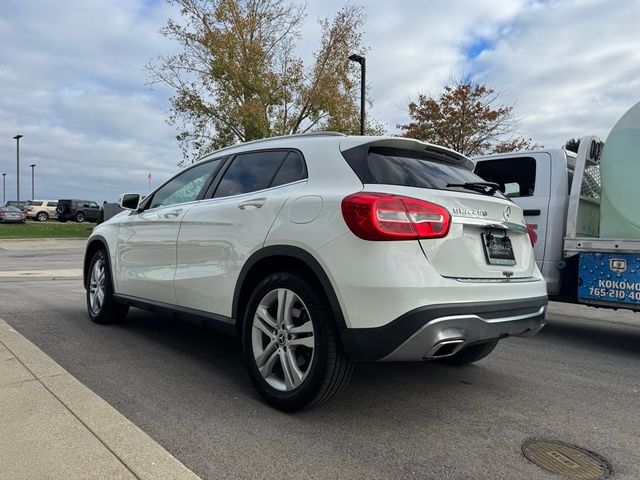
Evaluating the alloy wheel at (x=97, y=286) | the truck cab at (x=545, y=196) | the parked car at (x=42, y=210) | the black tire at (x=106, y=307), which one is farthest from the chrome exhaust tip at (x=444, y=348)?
the parked car at (x=42, y=210)

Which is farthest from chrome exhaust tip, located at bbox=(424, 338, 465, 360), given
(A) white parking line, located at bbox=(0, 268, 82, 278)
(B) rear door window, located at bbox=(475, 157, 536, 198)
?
(A) white parking line, located at bbox=(0, 268, 82, 278)

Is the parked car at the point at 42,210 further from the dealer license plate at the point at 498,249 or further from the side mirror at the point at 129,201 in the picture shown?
the dealer license plate at the point at 498,249

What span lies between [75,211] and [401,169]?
45.6m

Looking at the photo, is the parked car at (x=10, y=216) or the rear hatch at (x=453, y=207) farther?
the parked car at (x=10, y=216)

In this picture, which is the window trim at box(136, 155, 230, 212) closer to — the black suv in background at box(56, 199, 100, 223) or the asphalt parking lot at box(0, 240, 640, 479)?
the asphalt parking lot at box(0, 240, 640, 479)

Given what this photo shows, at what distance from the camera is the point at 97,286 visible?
5770mm

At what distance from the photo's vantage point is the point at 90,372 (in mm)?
3980

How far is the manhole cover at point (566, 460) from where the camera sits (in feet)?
8.67

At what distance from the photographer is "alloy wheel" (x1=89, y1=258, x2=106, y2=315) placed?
18.5 feet

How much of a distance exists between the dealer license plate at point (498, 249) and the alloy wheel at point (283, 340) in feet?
3.95

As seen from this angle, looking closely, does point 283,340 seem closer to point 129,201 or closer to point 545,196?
point 129,201

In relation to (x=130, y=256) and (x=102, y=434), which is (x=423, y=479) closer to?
(x=102, y=434)

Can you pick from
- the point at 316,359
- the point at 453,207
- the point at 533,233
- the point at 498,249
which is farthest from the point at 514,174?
the point at 316,359

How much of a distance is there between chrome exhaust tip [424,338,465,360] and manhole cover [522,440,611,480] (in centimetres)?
66
